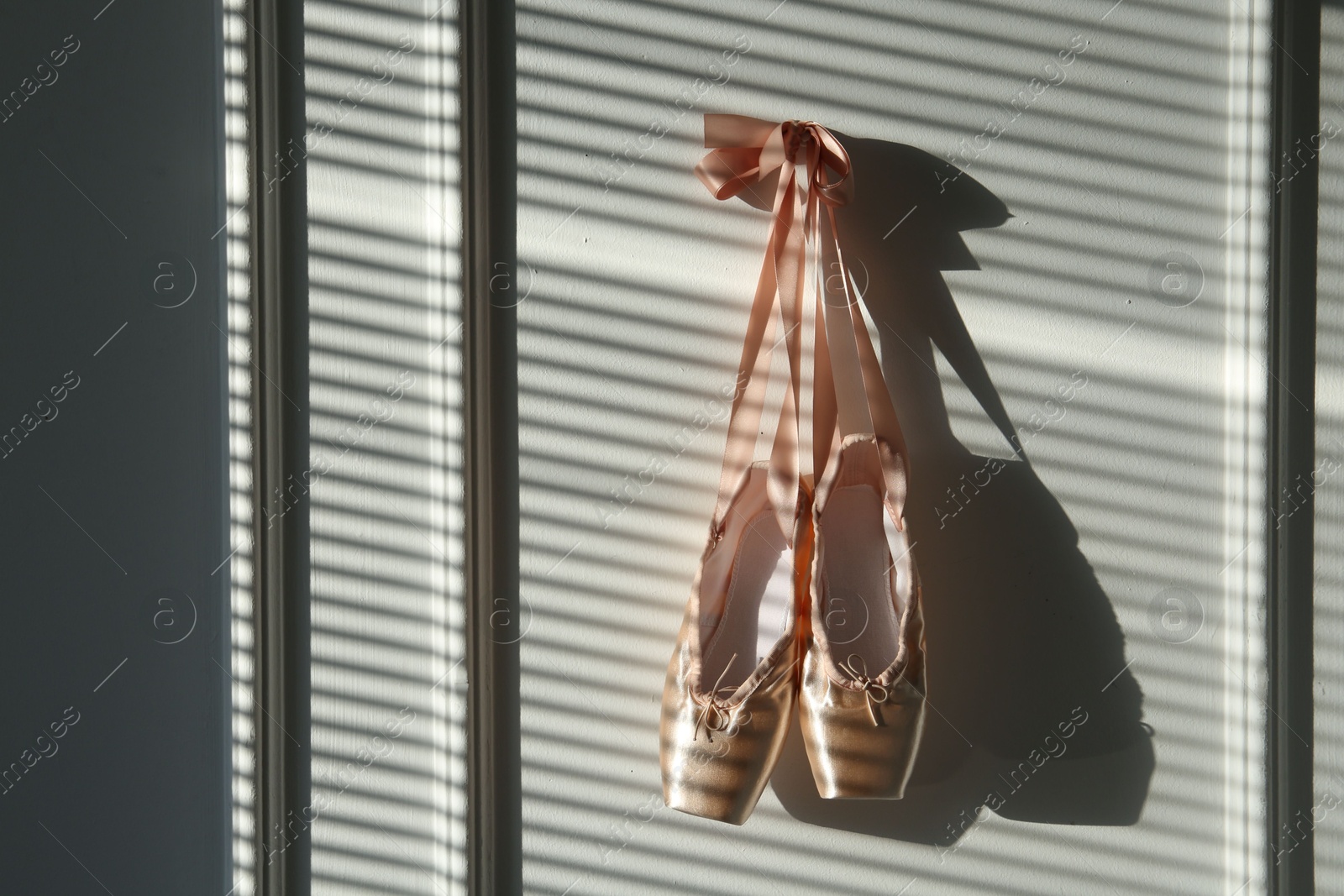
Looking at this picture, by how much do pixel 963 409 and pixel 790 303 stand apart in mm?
234

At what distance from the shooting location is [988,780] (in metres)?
0.91

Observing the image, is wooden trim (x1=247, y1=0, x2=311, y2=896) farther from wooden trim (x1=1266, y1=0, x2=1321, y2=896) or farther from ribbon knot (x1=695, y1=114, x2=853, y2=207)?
wooden trim (x1=1266, y1=0, x2=1321, y2=896)

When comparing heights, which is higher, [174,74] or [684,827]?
[174,74]

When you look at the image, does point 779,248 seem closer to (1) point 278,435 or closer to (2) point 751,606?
(2) point 751,606

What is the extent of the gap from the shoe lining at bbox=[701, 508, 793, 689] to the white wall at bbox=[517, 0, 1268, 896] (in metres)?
0.06

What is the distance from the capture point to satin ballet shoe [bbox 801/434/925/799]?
81cm

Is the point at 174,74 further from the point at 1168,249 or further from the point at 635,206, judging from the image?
the point at 1168,249

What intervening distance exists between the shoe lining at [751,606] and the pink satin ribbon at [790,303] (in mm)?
48

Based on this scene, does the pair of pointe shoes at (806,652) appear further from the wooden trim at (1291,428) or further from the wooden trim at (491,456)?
the wooden trim at (1291,428)

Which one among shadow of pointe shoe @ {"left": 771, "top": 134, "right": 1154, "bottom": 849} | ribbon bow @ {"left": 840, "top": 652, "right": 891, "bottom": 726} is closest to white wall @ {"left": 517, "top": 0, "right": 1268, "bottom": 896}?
shadow of pointe shoe @ {"left": 771, "top": 134, "right": 1154, "bottom": 849}

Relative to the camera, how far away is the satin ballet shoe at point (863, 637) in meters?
0.81

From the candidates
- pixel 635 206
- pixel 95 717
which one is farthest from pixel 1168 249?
pixel 95 717

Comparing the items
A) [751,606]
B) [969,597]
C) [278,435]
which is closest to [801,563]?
[751,606]

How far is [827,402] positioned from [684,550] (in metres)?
0.22
